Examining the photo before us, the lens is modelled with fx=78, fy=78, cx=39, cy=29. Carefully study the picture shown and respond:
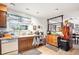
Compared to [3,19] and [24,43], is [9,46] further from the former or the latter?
[3,19]

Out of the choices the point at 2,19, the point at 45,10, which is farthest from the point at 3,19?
the point at 45,10

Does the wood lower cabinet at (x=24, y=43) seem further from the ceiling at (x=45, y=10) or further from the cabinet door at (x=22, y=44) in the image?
the ceiling at (x=45, y=10)

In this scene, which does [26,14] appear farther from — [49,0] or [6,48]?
[6,48]

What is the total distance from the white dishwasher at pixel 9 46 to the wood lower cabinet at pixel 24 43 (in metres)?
0.19

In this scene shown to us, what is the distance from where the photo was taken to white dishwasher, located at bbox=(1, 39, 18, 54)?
2.20m

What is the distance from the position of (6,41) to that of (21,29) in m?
0.56

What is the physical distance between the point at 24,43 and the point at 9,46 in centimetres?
64

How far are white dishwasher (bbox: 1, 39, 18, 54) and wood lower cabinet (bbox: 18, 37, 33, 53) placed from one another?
19cm

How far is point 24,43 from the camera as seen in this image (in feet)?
9.44

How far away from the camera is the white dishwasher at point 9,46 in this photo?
86.5 inches

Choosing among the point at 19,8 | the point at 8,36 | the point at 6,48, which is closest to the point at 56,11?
the point at 19,8

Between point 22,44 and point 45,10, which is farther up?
point 45,10

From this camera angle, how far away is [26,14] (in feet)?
7.01

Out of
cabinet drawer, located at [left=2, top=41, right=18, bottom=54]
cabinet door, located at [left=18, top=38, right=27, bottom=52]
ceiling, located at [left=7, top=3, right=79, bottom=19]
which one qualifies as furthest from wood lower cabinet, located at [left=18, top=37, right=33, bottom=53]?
ceiling, located at [left=7, top=3, right=79, bottom=19]
